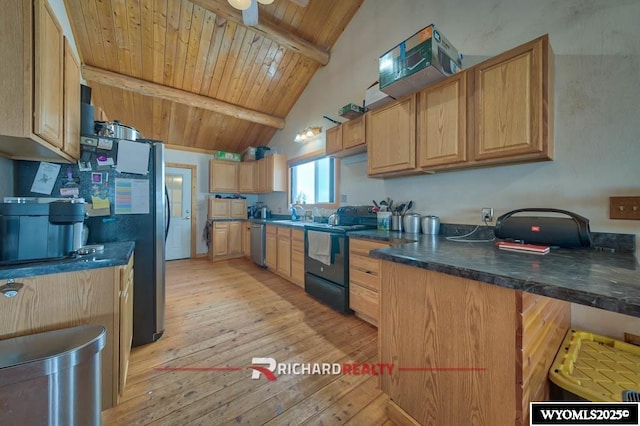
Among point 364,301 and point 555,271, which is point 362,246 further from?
point 555,271

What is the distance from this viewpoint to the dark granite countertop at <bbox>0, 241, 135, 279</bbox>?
38.5 inches

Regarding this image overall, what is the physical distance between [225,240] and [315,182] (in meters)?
2.41

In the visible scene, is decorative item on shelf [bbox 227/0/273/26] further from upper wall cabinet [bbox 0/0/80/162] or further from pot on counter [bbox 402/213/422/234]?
pot on counter [bbox 402/213/422/234]

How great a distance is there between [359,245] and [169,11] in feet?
12.2

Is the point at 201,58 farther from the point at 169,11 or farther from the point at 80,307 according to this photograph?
the point at 80,307

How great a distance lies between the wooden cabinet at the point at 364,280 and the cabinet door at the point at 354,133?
1106 mm

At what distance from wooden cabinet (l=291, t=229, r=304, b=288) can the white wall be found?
1.49 m

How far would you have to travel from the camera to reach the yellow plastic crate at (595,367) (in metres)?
0.93

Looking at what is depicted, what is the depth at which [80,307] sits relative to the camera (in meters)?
1.12

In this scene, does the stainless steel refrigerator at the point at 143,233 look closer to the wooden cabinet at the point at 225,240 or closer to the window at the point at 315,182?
the window at the point at 315,182

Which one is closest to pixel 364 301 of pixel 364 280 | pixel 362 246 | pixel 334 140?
pixel 364 280

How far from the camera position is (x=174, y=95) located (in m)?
3.84

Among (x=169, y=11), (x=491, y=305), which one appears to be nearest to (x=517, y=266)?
(x=491, y=305)

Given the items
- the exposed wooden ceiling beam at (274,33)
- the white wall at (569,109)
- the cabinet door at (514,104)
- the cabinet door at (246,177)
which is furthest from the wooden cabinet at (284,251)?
the exposed wooden ceiling beam at (274,33)
